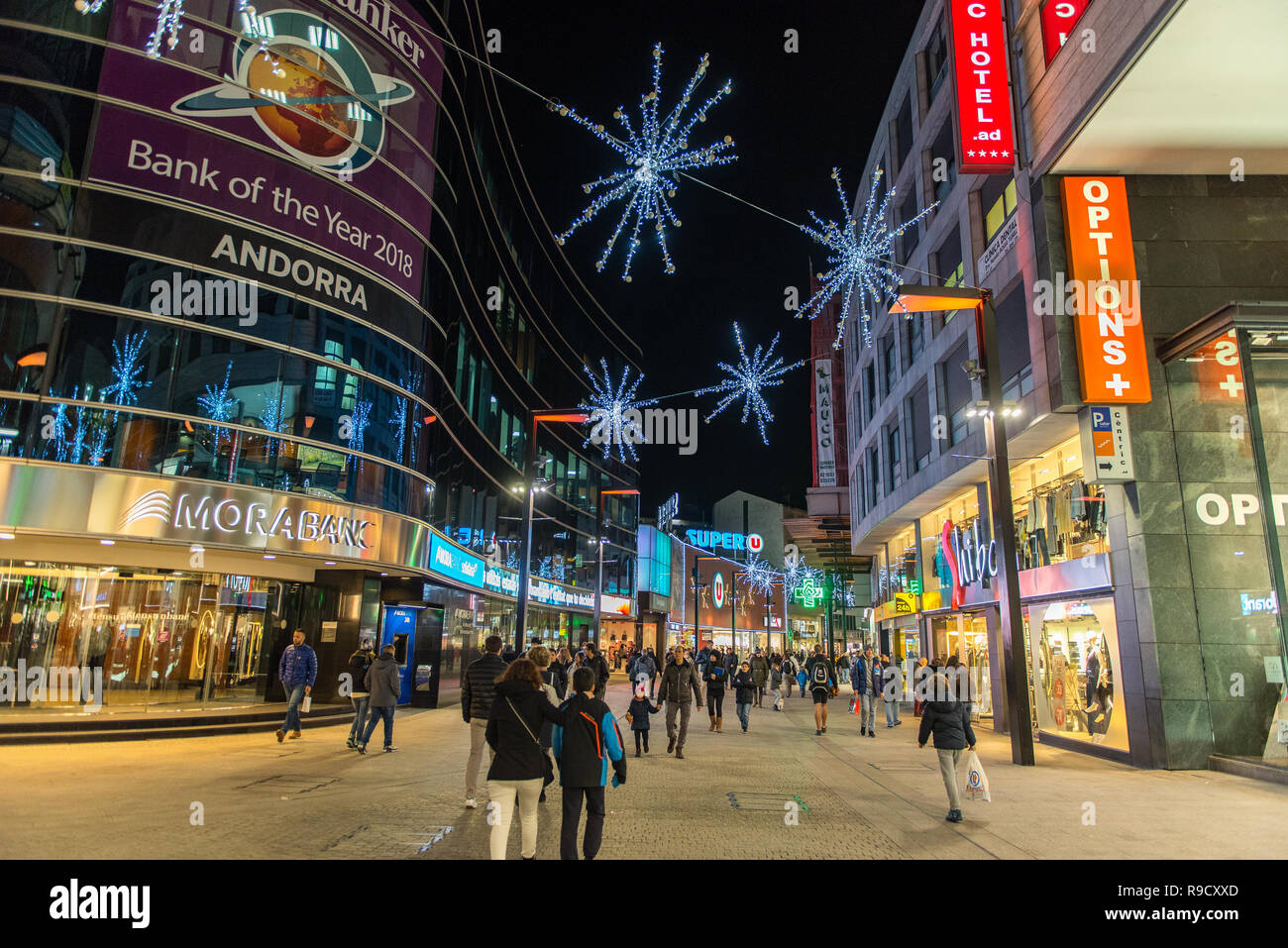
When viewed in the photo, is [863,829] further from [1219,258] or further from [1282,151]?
[1282,151]

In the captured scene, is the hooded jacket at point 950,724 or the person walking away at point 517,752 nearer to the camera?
the person walking away at point 517,752

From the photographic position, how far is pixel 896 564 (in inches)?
1255

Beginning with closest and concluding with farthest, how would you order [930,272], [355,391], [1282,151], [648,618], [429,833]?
[429,833] → [1282,151] → [355,391] → [930,272] → [648,618]

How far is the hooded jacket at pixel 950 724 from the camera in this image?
27.9ft

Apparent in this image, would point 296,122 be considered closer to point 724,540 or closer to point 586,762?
point 586,762

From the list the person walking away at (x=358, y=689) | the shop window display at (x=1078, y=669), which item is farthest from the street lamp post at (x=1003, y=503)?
the person walking away at (x=358, y=689)

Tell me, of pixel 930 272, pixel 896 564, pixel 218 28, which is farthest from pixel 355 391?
pixel 896 564

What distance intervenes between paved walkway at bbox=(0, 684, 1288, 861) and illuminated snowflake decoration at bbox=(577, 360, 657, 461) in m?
29.5

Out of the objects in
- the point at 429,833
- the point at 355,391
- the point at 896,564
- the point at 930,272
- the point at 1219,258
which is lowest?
the point at 429,833

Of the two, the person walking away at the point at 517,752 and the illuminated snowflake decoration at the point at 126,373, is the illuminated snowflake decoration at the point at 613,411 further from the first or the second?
the person walking away at the point at 517,752

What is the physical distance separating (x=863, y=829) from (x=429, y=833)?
4378mm

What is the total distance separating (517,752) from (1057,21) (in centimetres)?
1664

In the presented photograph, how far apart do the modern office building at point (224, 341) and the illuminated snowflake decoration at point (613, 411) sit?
2197cm

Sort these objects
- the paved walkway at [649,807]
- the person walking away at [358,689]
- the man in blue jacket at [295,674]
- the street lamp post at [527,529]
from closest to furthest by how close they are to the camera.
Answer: the paved walkway at [649,807] < the person walking away at [358,689] < the man in blue jacket at [295,674] < the street lamp post at [527,529]
